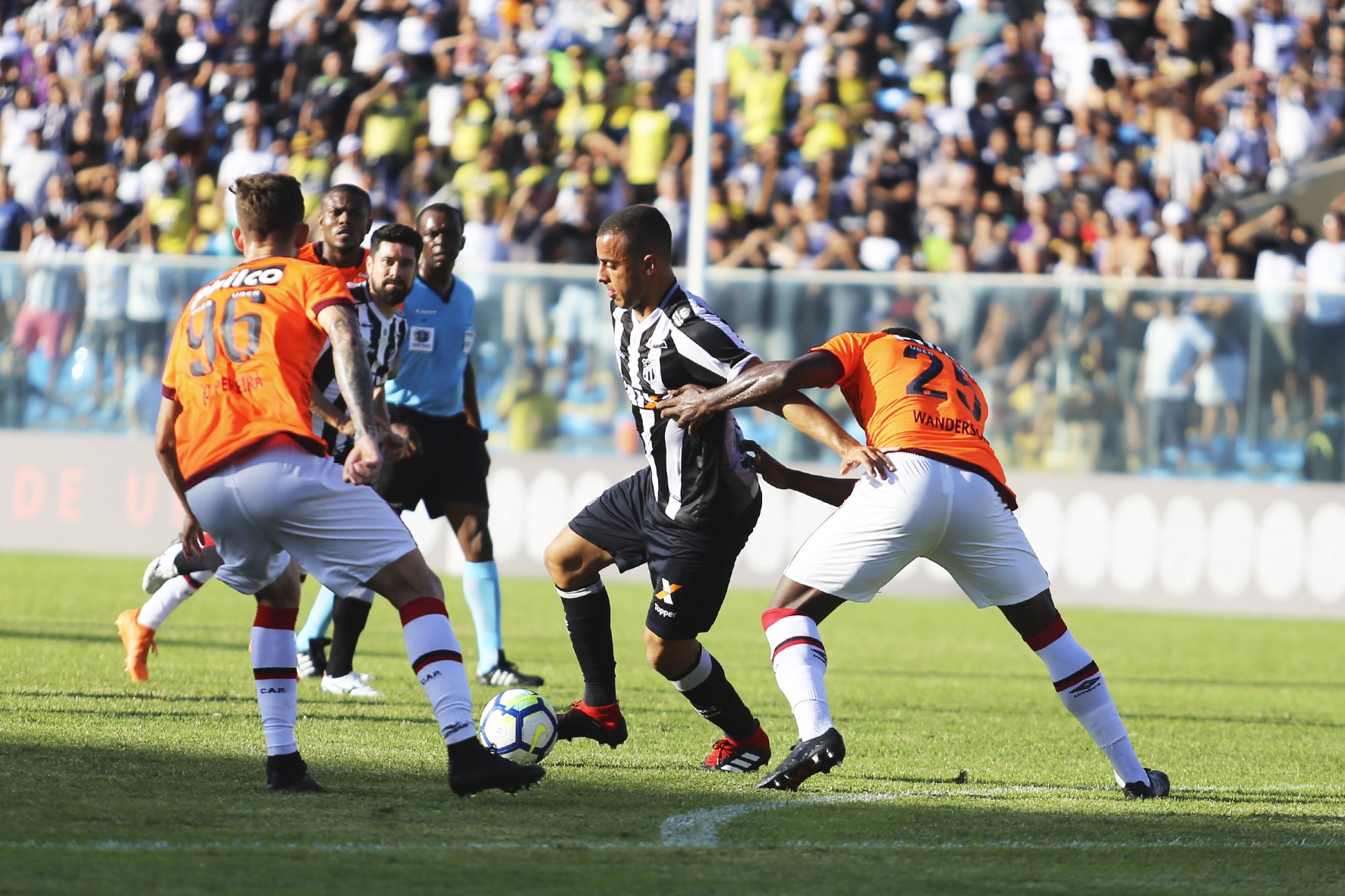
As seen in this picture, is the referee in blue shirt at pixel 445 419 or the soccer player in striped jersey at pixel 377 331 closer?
the soccer player in striped jersey at pixel 377 331

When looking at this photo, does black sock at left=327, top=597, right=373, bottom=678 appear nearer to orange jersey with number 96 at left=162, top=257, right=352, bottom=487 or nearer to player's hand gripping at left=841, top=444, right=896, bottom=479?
orange jersey with number 96 at left=162, top=257, right=352, bottom=487

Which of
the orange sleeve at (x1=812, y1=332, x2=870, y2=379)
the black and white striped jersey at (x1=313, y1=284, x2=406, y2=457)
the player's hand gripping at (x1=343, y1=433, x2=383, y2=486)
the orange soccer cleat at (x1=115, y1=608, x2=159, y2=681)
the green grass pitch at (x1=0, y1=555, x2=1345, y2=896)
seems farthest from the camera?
the orange soccer cleat at (x1=115, y1=608, x2=159, y2=681)

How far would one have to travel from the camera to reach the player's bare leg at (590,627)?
7.07m

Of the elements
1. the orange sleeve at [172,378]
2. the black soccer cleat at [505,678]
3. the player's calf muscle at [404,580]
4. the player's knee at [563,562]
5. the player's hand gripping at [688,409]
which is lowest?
the black soccer cleat at [505,678]

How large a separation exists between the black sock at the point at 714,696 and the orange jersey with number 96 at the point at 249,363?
1886mm

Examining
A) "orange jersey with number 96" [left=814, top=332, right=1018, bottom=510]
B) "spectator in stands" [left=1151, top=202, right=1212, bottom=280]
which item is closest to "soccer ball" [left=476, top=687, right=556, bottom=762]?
"orange jersey with number 96" [left=814, top=332, right=1018, bottom=510]

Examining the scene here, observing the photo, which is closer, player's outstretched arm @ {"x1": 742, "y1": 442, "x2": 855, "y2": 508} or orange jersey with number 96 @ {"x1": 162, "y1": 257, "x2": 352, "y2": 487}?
orange jersey with number 96 @ {"x1": 162, "y1": 257, "x2": 352, "y2": 487}

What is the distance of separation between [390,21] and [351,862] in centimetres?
1885

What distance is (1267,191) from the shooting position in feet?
61.2

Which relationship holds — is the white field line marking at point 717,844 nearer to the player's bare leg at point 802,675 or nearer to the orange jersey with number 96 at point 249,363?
the player's bare leg at point 802,675

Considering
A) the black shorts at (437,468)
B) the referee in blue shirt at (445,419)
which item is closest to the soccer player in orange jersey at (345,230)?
the referee in blue shirt at (445,419)

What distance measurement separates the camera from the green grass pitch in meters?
4.73

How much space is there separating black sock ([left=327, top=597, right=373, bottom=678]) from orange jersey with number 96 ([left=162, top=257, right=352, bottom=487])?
3.07 meters

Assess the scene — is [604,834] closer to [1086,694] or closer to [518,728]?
[518,728]
